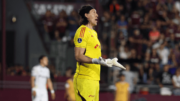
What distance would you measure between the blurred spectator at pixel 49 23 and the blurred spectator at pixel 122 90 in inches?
153

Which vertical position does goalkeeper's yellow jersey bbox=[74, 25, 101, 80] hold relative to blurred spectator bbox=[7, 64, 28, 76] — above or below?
above

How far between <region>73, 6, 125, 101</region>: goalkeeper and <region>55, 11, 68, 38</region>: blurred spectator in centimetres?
789

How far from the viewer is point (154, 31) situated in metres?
11.9

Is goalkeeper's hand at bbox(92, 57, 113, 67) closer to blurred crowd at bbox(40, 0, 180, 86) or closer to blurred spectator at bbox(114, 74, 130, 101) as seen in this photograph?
blurred spectator at bbox(114, 74, 130, 101)

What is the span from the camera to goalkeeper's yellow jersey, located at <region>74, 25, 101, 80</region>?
381cm

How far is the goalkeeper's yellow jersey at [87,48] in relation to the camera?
381cm

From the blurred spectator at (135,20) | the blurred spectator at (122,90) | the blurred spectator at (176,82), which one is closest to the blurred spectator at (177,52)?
the blurred spectator at (176,82)

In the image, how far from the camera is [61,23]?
1204 centimetres

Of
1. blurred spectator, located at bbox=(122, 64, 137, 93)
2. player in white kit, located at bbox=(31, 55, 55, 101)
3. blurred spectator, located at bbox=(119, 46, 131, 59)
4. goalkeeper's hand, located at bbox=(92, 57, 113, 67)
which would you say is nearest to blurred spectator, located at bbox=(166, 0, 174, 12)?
blurred spectator, located at bbox=(119, 46, 131, 59)

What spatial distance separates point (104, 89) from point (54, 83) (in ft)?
5.74

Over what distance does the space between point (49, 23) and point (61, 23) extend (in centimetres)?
61

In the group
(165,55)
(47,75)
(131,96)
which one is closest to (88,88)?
(47,75)

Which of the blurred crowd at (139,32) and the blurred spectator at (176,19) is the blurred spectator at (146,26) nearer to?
the blurred crowd at (139,32)

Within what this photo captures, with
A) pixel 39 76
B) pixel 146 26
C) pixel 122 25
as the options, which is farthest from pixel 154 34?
pixel 39 76
